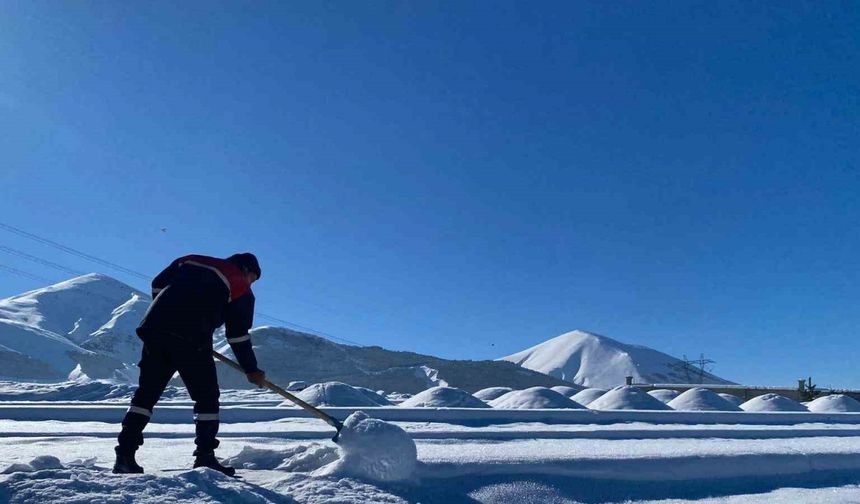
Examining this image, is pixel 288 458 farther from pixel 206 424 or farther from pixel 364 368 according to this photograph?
pixel 364 368

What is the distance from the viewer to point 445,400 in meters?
7.21

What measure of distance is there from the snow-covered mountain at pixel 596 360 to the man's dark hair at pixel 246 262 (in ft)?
290

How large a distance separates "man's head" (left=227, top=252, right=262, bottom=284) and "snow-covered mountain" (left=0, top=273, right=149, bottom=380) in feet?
174

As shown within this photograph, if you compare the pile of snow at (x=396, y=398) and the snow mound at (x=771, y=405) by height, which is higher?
the snow mound at (x=771, y=405)

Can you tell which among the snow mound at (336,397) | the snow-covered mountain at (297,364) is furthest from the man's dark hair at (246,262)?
the snow-covered mountain at (297,364)

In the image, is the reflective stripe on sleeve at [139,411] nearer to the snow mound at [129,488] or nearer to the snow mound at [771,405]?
the snow mound at [129,488]

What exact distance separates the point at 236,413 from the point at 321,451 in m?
2.39

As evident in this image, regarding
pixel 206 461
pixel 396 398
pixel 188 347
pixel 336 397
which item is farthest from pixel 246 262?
pixel 396 398

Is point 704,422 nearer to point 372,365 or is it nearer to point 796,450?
point 796,450

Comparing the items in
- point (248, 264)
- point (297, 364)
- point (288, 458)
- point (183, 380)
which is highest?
point (297, 364)

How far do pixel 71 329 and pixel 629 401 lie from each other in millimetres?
108747

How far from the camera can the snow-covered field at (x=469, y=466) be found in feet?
7.35

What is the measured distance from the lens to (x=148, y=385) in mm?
2814

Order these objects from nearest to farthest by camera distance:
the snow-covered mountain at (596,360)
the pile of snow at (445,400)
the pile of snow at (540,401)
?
the pile of snow at (445,400)
the pile of snow at (540,401)
the snow-covered mountain at (596,360)
